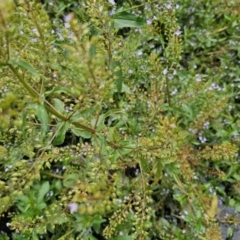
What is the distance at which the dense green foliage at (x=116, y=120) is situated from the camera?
3.13 ft

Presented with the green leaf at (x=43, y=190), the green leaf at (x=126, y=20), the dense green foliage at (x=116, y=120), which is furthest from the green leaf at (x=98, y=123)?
the green leaf at (x=43, y=190)

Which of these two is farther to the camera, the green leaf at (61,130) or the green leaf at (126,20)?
the green leaf at (126,20)

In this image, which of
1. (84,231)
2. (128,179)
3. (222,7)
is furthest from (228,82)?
(84,231)

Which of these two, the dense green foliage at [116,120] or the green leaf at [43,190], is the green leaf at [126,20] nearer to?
the dense green foliage at [116,120]

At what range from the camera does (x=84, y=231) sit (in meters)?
1.54

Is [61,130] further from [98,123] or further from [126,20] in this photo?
[126,20]

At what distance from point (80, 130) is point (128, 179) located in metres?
0.58

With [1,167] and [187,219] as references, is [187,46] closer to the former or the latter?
[187,219]

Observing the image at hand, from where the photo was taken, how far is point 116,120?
169 centimetres

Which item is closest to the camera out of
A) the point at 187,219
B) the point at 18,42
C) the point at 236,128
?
the point at 18,42

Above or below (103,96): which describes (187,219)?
Result: below

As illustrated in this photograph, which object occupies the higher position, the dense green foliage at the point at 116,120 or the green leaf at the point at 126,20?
the green leaf at the point at 126,20

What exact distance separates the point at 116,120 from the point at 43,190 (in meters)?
0.36

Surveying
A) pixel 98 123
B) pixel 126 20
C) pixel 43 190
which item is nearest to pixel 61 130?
pixel 98 123
